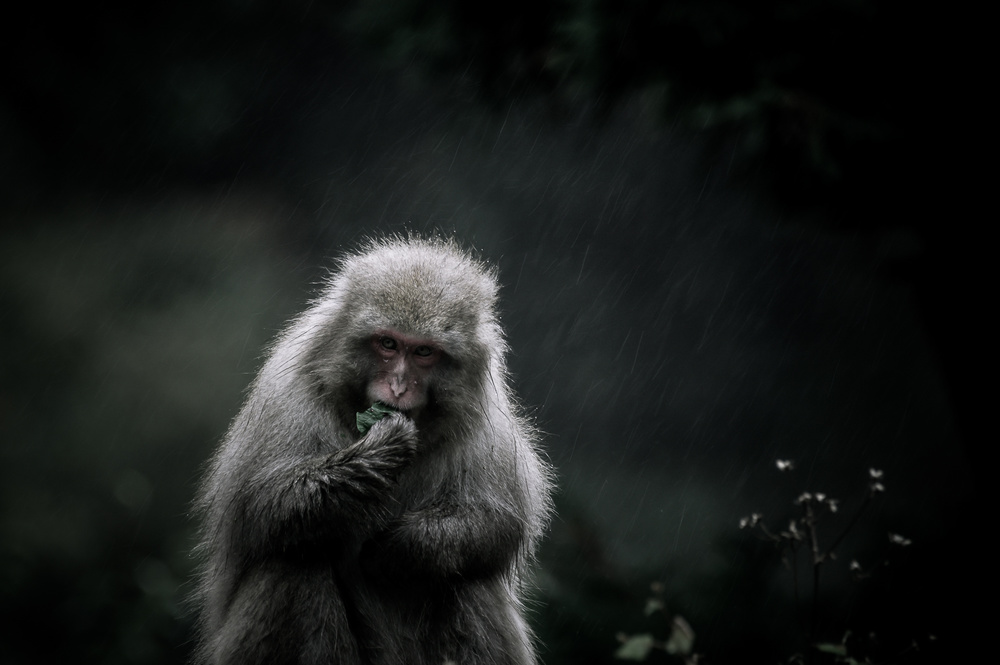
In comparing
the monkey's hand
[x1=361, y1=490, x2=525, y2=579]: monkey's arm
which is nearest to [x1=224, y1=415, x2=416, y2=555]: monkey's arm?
the monkey's hand

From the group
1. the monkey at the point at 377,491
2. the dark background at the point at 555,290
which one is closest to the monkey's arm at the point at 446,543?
the monkey at the point at 377,491

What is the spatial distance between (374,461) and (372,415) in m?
0.20

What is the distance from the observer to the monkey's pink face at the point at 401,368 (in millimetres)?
3123

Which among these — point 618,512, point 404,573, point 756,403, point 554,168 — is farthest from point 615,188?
point 404,573

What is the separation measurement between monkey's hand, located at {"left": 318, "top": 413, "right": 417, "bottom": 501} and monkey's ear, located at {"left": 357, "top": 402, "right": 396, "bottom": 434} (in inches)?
2.2

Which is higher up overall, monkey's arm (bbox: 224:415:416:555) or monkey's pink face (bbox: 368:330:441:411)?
monkey's pink face (bbox: 368:330:441:411)

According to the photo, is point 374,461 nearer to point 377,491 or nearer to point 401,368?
point 377,491

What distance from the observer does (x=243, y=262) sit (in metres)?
7.53

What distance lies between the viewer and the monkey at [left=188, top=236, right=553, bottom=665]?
121 inches

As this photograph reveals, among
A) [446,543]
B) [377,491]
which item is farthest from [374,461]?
[446,543]

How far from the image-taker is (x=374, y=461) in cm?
305

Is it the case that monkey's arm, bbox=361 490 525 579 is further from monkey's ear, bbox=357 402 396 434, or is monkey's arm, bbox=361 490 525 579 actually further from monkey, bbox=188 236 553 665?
monkey's ear, bbox=357 402 396 434

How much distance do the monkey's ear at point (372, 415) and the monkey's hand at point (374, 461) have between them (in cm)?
5

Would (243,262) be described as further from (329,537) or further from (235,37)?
(329,537)
